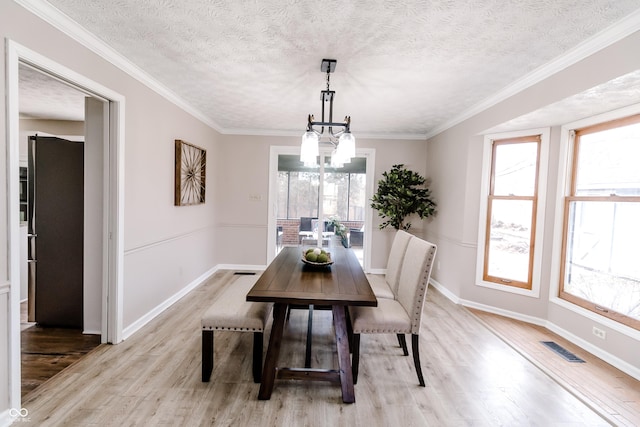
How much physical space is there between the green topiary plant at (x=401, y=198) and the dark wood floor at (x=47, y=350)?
382 cm

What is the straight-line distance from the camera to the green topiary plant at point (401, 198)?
4633mm

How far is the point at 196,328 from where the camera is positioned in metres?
3.00

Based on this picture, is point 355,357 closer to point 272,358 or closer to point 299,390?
point 299,390

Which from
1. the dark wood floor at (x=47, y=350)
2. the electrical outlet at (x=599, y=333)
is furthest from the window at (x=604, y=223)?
the dark wood floor at (x=47, y=350)

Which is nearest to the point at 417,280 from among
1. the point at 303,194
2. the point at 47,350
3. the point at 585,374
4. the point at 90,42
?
the point at 585,374

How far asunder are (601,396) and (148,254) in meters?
3.85

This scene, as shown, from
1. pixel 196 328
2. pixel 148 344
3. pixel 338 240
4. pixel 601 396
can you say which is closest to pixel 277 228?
pixel 338 240

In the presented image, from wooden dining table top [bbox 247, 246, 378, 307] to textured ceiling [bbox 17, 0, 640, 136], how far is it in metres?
1.67

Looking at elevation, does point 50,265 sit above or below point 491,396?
above

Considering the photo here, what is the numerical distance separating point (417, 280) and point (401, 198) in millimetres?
2580

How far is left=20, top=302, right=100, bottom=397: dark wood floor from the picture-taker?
2191 mm

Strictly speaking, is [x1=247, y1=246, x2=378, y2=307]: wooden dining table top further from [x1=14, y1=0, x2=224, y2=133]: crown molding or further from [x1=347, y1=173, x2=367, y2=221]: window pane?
[x1=347, y1=173, x2=367, y2=221]: window pane

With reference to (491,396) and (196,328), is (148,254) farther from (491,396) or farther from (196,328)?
(491,396)

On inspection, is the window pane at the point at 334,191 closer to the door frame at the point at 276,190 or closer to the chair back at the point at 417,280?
the door frame at the point at 276,190
